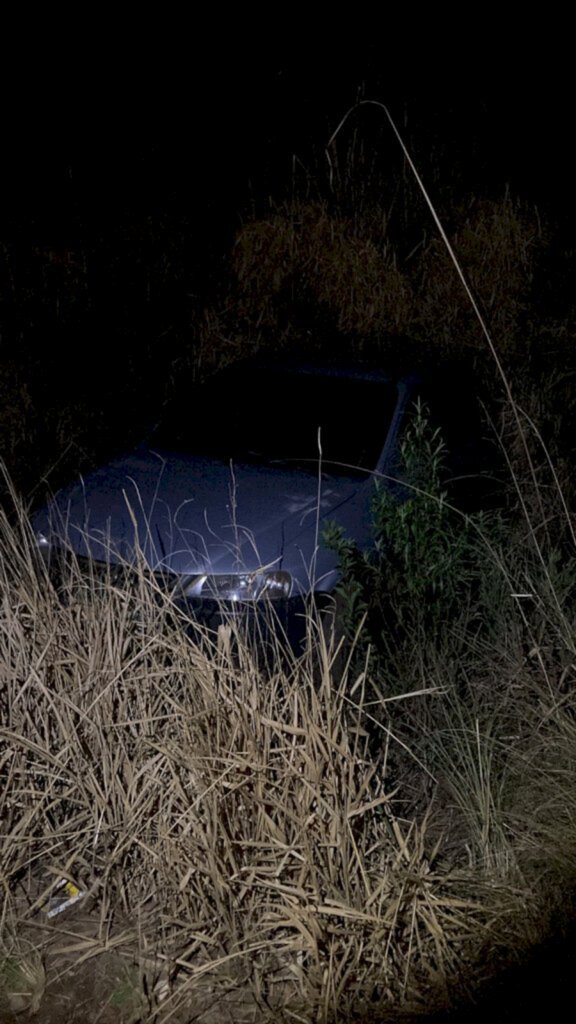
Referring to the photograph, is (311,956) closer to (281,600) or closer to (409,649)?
(409,649)

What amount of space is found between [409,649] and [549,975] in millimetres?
1651

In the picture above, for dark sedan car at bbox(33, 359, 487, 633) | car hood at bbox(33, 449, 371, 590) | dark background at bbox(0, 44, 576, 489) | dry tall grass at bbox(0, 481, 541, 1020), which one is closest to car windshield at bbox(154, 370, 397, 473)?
dark sedan car at bbox(33, 359, 487, 633)

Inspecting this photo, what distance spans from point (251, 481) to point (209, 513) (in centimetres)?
38

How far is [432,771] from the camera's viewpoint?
12.1 feet

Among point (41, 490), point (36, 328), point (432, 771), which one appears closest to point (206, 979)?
point (432, 771)

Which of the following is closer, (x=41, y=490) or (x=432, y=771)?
(x=432, y=771)

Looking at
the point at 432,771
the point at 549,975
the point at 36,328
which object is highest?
the point at 549,975

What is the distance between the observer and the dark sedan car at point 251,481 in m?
4.62

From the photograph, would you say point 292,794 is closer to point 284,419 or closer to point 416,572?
point 416,572

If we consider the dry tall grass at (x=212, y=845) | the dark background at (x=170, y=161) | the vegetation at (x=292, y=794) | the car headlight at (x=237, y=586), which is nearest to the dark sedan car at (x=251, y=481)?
the car headlight at (x=237, y=586)

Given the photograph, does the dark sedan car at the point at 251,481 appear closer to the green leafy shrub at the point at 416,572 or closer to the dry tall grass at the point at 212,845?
the green leafy shrub at the point at 416,572

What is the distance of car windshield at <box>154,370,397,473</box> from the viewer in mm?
5664

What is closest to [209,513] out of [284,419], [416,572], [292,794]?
[284,419]

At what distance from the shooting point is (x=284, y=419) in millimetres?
5938
